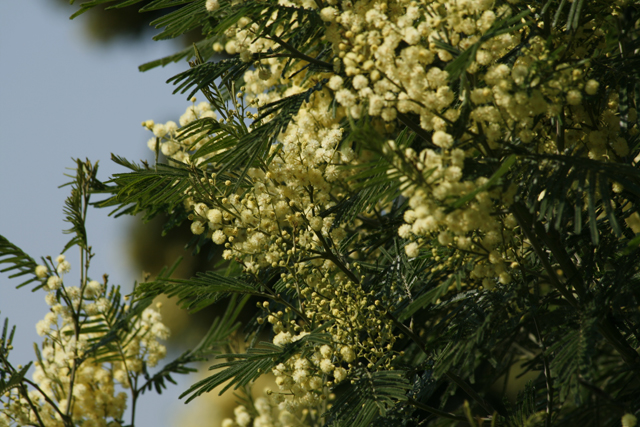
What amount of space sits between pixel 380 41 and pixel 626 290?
2.66 feet

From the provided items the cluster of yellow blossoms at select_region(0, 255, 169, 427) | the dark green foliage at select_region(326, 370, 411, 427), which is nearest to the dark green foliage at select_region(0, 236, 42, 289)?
the cluster of yellow blossoms at select_region(0, 255, 169, 427)

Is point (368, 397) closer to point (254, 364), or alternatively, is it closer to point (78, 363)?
point (254, 364)

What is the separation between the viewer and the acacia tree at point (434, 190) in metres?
1.05

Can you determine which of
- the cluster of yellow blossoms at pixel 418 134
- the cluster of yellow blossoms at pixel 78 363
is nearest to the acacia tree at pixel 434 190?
the cluster of yellow blossoms at pixel 418 134

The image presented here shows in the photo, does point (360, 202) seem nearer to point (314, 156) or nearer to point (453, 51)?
point (314, 156)

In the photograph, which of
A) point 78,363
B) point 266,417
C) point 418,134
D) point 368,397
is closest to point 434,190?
point 418,134

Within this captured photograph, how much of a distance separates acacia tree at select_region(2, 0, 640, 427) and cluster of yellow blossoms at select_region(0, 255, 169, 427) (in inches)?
26.9

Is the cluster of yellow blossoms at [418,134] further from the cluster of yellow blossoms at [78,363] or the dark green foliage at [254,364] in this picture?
the cluster of yellow blossoms at [78,363]

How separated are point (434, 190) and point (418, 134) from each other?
0.87 ft

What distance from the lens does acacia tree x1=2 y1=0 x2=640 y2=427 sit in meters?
1.05

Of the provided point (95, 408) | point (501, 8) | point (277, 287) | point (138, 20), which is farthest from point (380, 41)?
point (138, 20)

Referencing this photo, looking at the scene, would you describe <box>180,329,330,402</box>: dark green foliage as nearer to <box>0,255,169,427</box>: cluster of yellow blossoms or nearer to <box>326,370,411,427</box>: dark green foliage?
<box>326,370,411,427</box>: dark green foliage

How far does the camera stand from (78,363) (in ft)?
7.01

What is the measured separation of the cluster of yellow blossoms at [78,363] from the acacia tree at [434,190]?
26.9 inches
